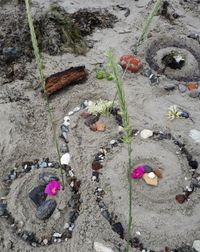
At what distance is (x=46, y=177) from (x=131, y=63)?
83.9 inches

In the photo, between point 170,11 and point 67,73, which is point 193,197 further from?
point 170,11

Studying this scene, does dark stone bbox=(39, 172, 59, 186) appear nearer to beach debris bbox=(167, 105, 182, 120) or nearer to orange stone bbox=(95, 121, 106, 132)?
orange stone bbox=(95, 121, 106, 132)

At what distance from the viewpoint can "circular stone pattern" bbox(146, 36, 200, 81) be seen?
5617 mm

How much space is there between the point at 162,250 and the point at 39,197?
4.38 ft

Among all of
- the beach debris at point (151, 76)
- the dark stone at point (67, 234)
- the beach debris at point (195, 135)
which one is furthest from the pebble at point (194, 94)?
the dark stone at point (67, 234)

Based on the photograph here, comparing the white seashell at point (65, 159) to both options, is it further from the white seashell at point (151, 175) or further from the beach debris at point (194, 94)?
the beach debris at point (194, 94)

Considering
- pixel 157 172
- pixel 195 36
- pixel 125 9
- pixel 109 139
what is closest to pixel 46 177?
pixel 109 139

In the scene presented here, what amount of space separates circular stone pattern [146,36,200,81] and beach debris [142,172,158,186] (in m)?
1.75

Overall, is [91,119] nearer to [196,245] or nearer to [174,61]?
[174,61]

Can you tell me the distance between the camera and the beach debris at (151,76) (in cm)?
545

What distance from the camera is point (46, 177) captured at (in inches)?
170

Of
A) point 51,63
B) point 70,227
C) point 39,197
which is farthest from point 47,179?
point 51,63

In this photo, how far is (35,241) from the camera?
3.88m

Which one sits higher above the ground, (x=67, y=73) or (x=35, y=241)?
(x=67, y=73)
